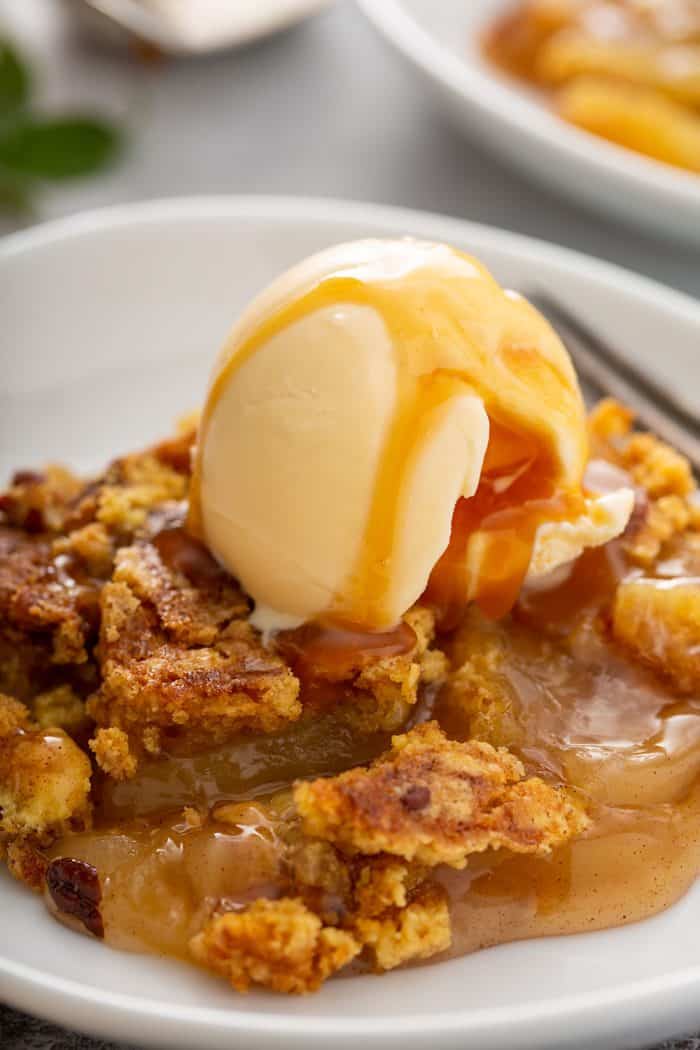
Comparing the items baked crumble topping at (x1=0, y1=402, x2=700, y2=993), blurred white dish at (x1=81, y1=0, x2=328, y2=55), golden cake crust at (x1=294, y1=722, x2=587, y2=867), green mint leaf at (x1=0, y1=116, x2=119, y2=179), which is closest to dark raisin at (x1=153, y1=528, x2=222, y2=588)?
baked crumble topping at (x1=0, y1=402, x2=700, y2=993)

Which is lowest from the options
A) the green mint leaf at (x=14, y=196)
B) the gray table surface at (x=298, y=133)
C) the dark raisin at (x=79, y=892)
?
the gray table surface at (x=298, y=133)

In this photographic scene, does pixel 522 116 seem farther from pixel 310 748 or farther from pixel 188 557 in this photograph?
pixel 310 748

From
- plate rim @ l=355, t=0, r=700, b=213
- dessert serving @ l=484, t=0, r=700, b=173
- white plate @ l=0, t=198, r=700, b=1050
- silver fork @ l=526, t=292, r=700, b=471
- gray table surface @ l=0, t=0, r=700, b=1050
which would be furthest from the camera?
gray table surface @ l=0, t=0, r=700, b=1050

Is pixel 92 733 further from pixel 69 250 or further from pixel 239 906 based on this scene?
pixel 69 250

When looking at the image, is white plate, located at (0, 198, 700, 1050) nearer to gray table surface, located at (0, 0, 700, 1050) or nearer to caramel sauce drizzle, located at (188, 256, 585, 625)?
gray table surface, located at (0, 0, 700, 1050)

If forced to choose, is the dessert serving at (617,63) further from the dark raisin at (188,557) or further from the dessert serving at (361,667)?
the dark raisin at (188,557)

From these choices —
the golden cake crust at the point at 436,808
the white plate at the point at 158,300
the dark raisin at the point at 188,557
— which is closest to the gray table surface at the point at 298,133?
the white plate at the point at 158,300

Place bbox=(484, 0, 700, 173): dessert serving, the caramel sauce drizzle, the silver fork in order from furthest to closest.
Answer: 1. bbox=(484, 0, 700, 173): dessert serving
2. the silver fork
3. the caramel sauce drizzle
